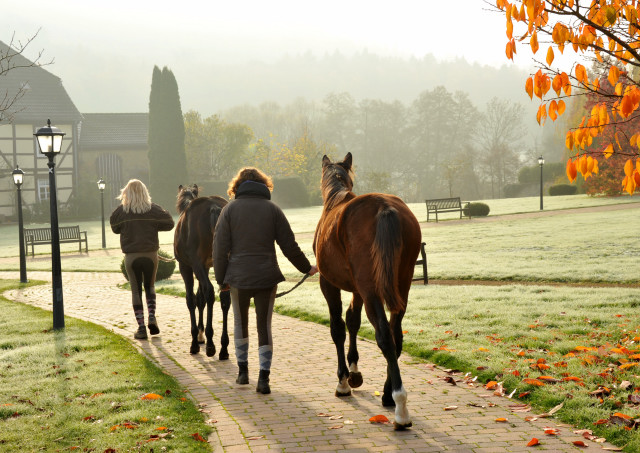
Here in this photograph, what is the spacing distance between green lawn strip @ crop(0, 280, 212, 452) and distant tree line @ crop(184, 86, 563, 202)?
5156 centimetres

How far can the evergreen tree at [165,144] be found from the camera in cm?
5759

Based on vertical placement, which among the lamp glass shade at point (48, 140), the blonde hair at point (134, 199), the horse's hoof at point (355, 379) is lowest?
the horse's hoof at point (355, 379)

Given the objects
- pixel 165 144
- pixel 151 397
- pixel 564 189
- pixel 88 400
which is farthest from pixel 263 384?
pixel 165 144

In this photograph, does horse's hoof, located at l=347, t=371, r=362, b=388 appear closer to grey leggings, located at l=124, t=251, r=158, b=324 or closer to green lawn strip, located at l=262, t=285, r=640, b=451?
green lawn strip, located at l=262, t=285, r=640, b=451

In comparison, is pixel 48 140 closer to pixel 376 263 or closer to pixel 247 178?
pixel 247 178

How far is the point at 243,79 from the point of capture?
152 meters

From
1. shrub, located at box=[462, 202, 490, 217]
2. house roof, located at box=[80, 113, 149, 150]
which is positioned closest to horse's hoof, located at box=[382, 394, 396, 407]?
shrub, located at box=[462, 202, 490, 217]

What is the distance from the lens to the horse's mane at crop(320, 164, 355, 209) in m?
6.28

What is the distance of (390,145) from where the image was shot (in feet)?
272

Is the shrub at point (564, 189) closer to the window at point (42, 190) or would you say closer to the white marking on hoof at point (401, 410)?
the window at point (42, 190)

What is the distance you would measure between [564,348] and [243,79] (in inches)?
5888

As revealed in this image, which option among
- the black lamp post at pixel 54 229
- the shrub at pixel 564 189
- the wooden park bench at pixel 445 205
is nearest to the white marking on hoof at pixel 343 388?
the black lamp post at pixel 54 229

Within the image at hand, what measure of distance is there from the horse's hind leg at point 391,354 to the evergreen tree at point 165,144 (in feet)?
175

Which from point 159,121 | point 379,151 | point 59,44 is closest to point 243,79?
point 59,44
